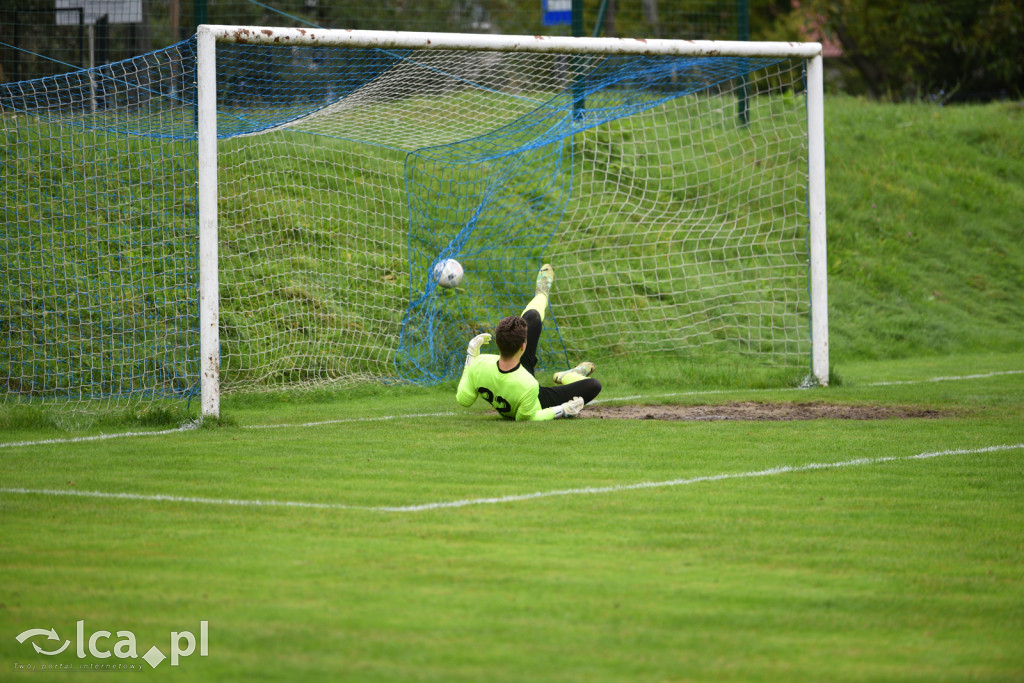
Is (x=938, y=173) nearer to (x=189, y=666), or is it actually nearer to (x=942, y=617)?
(x=942, y=617)

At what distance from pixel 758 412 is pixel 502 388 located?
8.18 ft

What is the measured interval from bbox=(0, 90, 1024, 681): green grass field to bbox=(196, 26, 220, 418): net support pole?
426 mm

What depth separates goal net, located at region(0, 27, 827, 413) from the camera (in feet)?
34.4

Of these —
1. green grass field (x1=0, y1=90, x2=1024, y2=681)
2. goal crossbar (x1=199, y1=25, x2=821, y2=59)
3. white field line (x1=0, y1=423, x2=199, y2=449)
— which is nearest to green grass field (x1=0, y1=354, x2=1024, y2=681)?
green grass field (x1=0, y1=90, x2=1024, y2=681)

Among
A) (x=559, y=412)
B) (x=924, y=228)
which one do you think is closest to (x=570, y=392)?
(x=559, y=412)

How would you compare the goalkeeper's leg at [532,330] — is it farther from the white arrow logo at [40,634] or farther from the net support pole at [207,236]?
the white arrow logo at [40,634]

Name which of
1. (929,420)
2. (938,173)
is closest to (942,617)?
(929,420)

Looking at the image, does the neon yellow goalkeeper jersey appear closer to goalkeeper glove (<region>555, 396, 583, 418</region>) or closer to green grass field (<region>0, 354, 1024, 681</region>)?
goalkeeper glove (<region>555, 396, 583, 418</region>)

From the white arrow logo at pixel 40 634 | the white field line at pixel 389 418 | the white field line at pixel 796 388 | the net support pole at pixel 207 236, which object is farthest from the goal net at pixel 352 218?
the white arrow logo at pixel 40 634

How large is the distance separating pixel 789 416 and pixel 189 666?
685 cm

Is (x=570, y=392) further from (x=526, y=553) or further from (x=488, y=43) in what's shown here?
(x=526, y=553)

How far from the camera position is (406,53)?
1048cm

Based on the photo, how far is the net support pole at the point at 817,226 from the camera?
1119cm

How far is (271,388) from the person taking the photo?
10.8 metres
